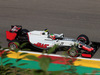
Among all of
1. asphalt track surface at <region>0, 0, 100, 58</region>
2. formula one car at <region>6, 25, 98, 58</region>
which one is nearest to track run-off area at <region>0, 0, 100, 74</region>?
asphalt track surface at <region>0, 0, 100, 58</region>

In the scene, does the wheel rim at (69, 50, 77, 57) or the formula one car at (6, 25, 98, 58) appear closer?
the wheel rim at (69, 50, 77, 57)

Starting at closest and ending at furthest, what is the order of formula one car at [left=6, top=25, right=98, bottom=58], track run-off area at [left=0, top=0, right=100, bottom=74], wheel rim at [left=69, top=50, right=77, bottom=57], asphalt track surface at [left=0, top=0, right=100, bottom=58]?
wheel rim at [left=69, top=50, right=77, bottom=57], formula one car at [left=6, top=25, right=98, bottom=58], track run-off area at [left=0, top=0, right=100, bottom=74], asphalt track surface at [left=0, top=0, right=100, bottom=58]

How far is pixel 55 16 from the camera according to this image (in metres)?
12.5

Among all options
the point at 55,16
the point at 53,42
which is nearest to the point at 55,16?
the point at 55,16

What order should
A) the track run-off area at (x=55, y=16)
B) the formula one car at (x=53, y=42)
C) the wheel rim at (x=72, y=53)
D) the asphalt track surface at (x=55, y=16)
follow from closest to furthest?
1. the wheel rim at (x=72, y=53)
2. the formula one car at (x=53, y=42)
3. the track run-off area at (x=55, y=16)
4. the asphalt track surface at (x=55, y=16)

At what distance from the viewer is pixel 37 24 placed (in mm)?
11023

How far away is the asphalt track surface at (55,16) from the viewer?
1005 centimetres

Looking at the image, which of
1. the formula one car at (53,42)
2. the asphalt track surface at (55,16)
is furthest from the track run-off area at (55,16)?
the formula one car at (53,42)

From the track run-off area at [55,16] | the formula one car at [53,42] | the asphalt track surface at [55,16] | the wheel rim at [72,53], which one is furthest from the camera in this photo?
the asphalt track surface at [55,16]

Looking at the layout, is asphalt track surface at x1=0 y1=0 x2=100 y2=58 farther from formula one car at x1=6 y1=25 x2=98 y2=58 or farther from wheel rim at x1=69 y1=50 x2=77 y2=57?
wheel rim at x1=69 y1=50 x2=77 y2=57

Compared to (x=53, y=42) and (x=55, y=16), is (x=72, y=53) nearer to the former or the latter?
(x=53, y=42)

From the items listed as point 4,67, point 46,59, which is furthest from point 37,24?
point 46,59

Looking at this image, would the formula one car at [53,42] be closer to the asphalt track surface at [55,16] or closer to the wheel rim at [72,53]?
the wheel rim at [72,53]

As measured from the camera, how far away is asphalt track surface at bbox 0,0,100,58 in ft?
33.0
